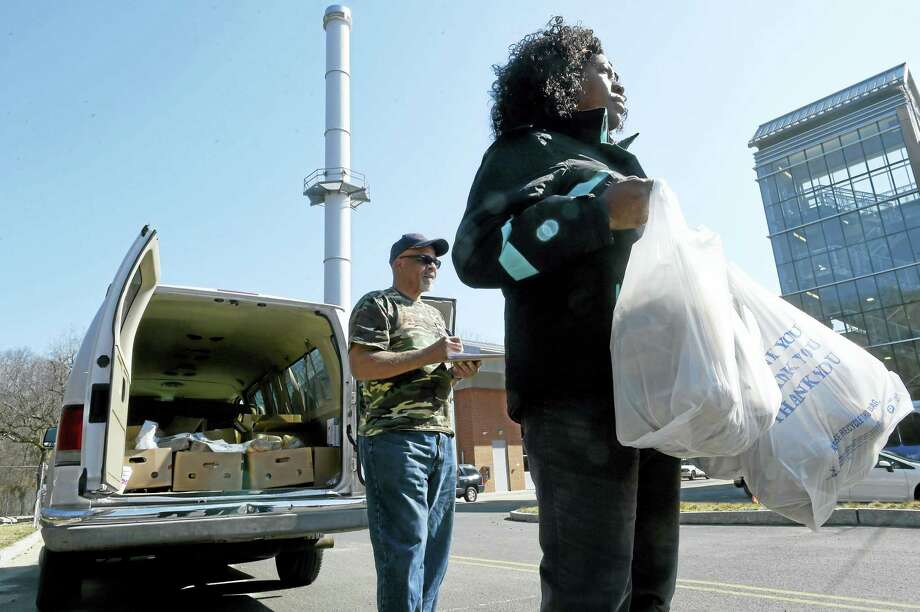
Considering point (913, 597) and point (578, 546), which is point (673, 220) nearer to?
point (578, 546)

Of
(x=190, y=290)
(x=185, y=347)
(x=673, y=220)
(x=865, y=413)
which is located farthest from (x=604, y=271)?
(x=185, y=347)

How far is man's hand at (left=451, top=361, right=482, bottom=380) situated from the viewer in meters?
2.79

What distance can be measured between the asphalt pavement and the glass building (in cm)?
3014

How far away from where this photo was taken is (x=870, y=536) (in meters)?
6.76

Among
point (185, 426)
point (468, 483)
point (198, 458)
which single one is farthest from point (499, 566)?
point (468, 483)

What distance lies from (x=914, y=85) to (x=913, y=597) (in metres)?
43.5

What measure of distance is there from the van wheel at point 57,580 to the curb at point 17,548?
3.50 meters

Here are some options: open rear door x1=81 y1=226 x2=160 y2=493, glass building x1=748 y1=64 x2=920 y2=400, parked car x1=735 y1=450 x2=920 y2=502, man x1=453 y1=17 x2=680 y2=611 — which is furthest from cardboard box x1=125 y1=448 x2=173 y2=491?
glass building x1=748 y1=64 x2=920 y2=400

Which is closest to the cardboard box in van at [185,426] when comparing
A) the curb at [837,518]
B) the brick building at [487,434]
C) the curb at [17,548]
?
the curb at [17,548]

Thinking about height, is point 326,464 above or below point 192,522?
above

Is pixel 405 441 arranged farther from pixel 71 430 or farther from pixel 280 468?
pixel 280 468

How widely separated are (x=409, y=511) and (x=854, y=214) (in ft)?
127

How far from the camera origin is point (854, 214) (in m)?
34.6

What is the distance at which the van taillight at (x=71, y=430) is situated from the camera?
3904mm
